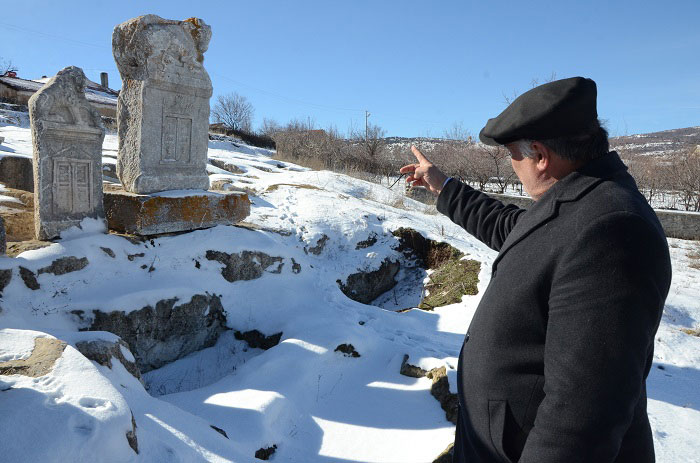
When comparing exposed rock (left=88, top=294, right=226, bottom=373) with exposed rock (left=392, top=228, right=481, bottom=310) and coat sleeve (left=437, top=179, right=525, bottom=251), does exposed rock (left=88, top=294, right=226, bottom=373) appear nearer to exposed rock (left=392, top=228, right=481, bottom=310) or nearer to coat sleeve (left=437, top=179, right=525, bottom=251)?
exposed rock (left=392, top=228, right=481, bottom=310)

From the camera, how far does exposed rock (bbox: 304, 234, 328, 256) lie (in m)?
6.57

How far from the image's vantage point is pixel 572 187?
115cm

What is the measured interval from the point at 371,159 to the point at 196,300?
1764cm

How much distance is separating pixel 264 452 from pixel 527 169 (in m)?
2.12

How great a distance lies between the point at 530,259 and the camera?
45.7 inches

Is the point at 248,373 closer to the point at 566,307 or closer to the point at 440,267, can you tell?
the point at 566,307

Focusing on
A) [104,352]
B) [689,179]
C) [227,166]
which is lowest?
[104,352]

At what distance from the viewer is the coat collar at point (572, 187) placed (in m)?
1.13

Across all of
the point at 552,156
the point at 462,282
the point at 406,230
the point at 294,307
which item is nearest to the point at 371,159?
the point at 406,230

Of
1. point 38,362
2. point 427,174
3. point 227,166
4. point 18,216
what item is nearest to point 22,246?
point 18,216

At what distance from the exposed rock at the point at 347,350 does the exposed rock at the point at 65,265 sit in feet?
7.63

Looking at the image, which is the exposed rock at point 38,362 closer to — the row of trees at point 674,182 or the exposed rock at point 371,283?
the exposed rock at point 371,283

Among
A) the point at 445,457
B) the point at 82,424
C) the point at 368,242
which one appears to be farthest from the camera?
the point at 368,242

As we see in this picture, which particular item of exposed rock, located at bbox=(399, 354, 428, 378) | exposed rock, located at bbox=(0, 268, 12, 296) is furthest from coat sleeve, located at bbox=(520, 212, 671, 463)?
exposed rock, located at bbox=(0, 268, 12, 296)
